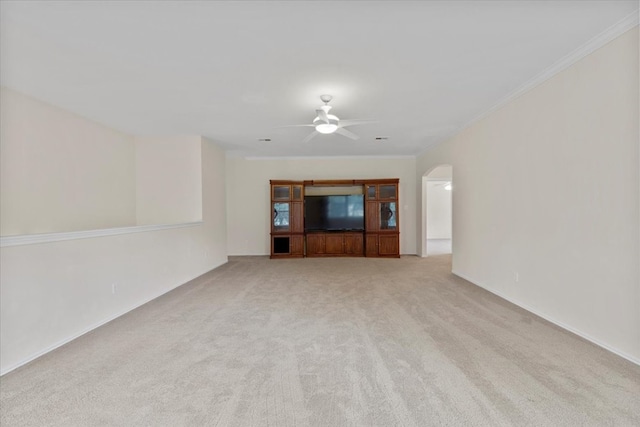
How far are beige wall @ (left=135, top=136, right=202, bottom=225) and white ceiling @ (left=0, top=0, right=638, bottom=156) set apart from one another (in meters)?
1.32

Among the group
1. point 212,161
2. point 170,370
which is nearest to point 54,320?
point 170,370

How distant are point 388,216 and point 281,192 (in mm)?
2840

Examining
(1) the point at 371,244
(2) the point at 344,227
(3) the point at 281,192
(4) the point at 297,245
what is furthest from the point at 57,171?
(1) the point at 371,244

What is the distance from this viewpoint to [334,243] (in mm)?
7641

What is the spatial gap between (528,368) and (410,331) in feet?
3.24

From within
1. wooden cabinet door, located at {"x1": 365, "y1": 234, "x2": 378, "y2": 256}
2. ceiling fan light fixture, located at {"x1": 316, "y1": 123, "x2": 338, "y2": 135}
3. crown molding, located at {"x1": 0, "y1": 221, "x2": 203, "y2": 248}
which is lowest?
wooden cabinet door, located at {"x1": 365, "y1": 234, "x2": 378, "y2": 256}

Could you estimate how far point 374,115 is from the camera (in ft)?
14.7

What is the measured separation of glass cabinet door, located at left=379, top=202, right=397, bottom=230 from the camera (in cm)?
759

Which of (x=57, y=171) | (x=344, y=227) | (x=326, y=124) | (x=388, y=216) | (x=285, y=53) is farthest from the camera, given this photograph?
(x=344, y=227)

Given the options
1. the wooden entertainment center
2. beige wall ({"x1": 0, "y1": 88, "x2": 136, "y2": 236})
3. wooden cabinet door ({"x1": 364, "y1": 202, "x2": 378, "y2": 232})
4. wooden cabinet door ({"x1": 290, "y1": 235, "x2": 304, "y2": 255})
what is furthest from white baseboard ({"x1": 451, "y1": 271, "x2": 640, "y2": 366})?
beige wall ({"x1": 0, "y1": 88, "x2": 136, "y2": 236})

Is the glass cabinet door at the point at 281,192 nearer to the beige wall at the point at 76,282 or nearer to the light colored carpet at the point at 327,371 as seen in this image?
the beige wall at the point at 76,282

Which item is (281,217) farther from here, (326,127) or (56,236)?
(56,236)

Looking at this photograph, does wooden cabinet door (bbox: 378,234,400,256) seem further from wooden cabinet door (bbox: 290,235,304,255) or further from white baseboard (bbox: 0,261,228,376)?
white baseboard (bbox: 0,261,228,376)

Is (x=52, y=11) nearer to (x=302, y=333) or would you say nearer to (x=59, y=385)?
(x=59, y=385)
